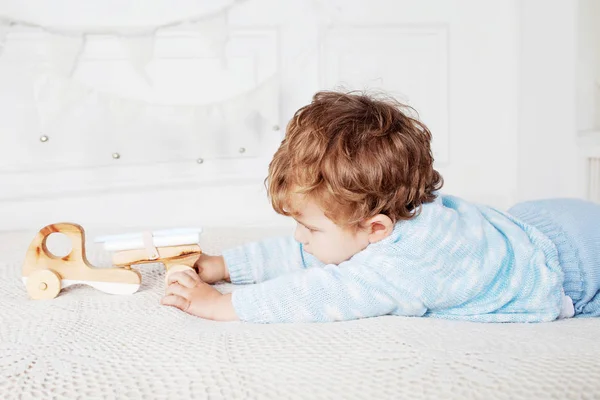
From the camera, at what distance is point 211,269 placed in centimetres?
120

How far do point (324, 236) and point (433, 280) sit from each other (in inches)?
6.8

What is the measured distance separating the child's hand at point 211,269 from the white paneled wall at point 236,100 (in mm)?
806

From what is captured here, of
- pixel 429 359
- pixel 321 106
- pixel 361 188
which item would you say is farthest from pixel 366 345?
pixel 321 106

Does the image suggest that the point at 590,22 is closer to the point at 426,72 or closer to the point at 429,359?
the point at 426,72

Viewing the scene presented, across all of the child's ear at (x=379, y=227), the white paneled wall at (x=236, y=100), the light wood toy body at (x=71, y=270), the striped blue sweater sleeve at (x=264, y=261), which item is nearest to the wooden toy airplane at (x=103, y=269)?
the light wood toy body at (x=71, y=270)

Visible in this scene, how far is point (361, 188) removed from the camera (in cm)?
102

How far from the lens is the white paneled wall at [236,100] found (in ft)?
7.06

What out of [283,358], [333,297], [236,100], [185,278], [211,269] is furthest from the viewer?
[236,100]

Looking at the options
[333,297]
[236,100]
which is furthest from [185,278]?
[236,100]

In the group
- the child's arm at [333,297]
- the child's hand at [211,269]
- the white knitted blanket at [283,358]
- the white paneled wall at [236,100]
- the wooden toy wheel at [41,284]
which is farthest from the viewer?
the white paneled wall at [236,100]

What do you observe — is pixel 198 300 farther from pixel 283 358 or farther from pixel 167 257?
pixel 283 358

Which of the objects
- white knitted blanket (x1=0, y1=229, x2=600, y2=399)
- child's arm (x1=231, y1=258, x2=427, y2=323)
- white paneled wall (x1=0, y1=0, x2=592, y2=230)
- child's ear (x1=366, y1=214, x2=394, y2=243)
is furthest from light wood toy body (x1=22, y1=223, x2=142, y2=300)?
white paneled wall (x1=0, y1=0, x2=592, y2=230)

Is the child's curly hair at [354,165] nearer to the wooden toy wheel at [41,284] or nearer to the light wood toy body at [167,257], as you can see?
the light wood toy body at [167,257]

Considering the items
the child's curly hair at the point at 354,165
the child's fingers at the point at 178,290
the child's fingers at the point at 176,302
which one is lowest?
the child's fingers at the point at 176,302
